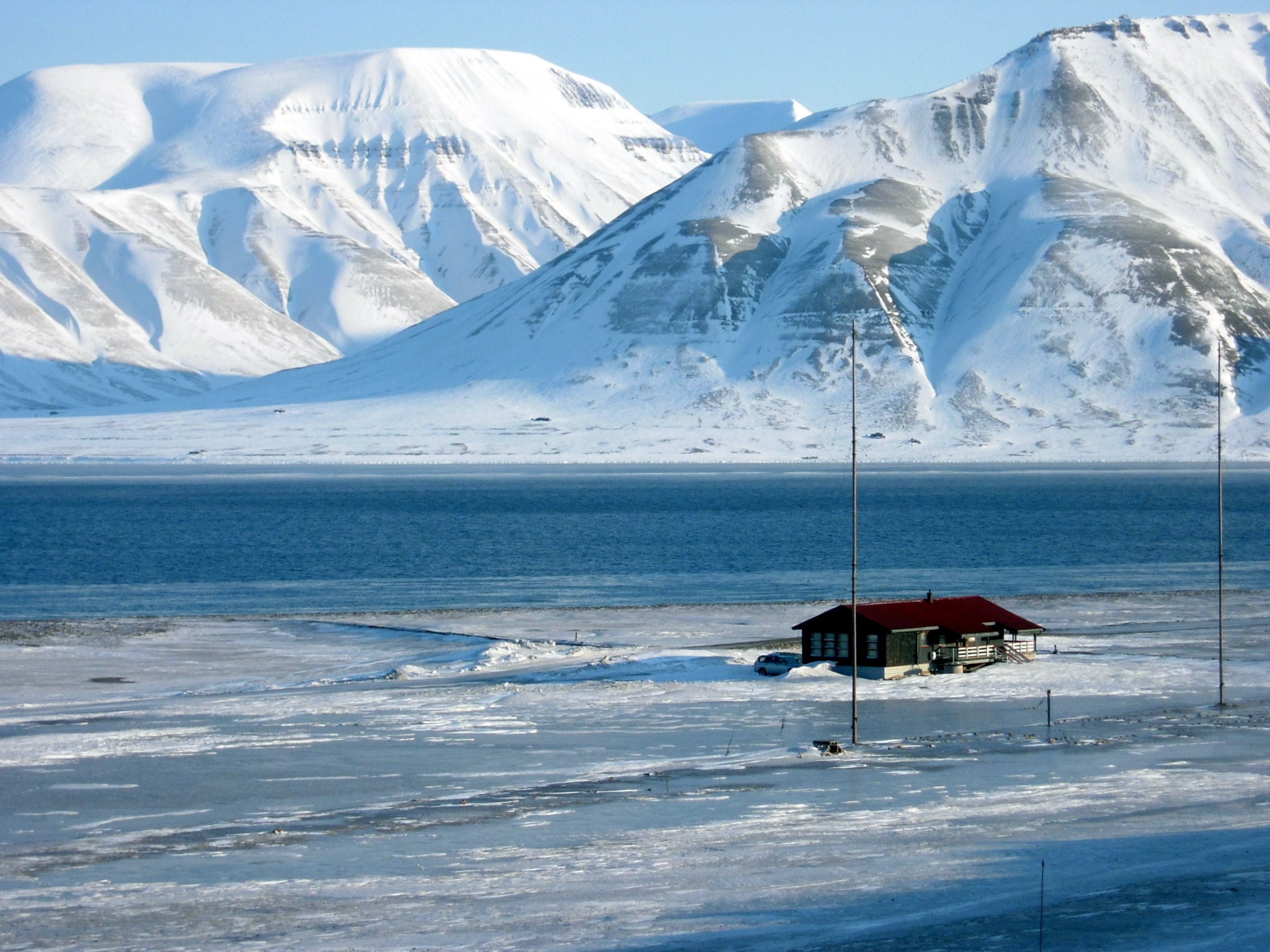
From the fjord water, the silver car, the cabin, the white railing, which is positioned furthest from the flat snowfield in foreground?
the fjord water

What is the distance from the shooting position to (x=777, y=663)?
53.5 metres

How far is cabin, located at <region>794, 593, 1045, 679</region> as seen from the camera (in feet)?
174

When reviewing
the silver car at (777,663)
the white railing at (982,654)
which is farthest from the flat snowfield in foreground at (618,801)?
the white railing at (982,654)

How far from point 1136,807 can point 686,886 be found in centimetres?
1055

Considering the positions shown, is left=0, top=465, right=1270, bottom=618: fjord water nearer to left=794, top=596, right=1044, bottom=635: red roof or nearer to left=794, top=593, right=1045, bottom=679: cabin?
left=794, top=596, right=1044, bottom=635: red roof

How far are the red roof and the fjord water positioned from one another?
21571mm

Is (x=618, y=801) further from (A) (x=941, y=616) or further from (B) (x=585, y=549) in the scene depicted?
(B) (x=585, y=549)

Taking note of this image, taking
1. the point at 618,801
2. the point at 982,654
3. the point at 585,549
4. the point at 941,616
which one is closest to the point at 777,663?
the point at 941,616

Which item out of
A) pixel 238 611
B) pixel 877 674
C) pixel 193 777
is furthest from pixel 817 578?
pixel 193 777

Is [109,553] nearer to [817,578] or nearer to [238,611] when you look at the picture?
[238,611]

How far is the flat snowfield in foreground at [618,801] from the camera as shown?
26594mm

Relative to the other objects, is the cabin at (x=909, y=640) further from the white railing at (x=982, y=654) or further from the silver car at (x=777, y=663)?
the silver car at (x=777, y=663)

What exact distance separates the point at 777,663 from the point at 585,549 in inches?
2264

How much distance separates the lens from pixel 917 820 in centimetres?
3334
